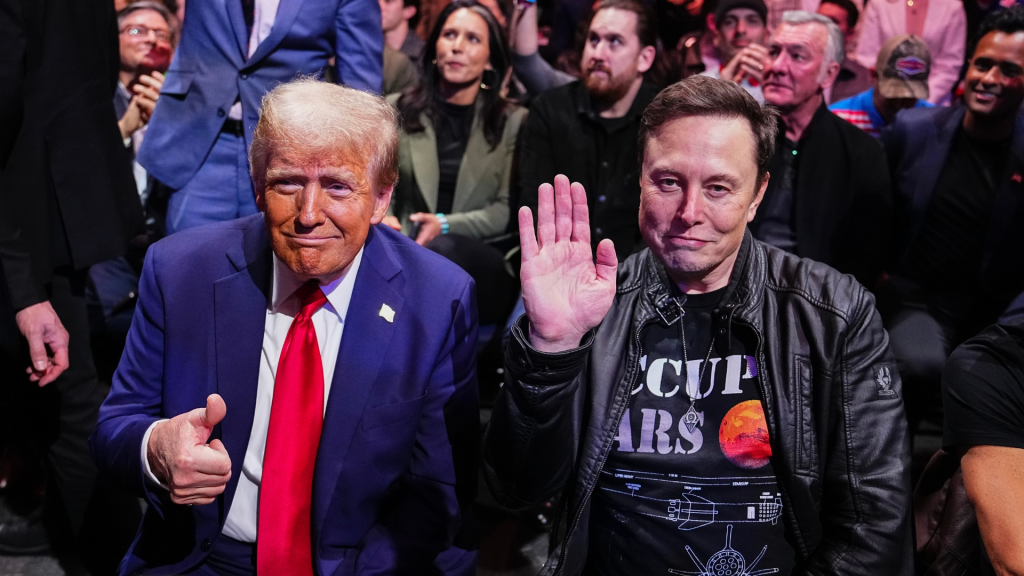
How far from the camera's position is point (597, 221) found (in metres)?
3.58

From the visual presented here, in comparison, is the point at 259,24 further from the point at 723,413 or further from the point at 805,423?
the point at 805,423

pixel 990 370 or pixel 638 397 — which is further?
pixel 638 397

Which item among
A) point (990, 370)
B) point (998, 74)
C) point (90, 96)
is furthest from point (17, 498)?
point (998, 74)

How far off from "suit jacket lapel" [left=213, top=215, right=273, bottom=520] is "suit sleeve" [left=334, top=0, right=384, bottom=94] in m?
1.45

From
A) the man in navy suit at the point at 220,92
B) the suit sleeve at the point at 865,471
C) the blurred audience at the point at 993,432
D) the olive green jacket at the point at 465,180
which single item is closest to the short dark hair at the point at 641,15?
the olive green jacket at the point at 465,180

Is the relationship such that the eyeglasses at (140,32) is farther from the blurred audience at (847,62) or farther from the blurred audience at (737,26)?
the blurred audience at (847,62)

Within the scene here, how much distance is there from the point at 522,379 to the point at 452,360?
1.15 feet

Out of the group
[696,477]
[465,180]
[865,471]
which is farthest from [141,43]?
[865,471]

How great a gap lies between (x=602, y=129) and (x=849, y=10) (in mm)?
1960

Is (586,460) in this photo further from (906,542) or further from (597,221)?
(597,221)

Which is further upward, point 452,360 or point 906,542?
point 452,360

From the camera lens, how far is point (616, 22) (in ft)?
12.5

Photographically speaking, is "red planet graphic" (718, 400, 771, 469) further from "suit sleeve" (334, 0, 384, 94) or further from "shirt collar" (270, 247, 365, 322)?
"suit sleeve" (334, 0, 384, 94)

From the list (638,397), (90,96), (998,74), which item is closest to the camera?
(638,397)
